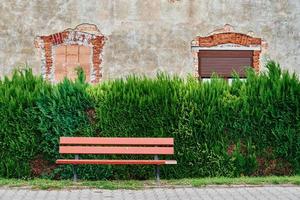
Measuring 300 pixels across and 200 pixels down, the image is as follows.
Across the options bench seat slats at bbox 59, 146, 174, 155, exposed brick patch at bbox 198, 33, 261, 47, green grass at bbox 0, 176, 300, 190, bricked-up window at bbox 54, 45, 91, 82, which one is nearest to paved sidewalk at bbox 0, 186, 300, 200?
green grass at bbox 0, 176, 300, 190

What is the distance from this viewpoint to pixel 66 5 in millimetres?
17391

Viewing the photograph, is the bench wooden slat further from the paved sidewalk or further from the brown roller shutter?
the brown roller shutter

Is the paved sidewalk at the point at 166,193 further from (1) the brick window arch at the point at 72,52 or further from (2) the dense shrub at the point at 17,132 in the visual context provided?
(1) the brick window arch at the point at 72,52

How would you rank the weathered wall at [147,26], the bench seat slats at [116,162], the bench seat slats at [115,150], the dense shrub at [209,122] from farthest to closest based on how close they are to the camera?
the weathered wall at [147,26], the dense shrub at [209,122], the bench seat slats at [115,150], the bench seat slats at [116,162]

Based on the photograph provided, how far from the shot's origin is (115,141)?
1127 centimetres

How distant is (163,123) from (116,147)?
3.31ft

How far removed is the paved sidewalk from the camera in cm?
973

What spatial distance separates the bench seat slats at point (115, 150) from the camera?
11.2 metres

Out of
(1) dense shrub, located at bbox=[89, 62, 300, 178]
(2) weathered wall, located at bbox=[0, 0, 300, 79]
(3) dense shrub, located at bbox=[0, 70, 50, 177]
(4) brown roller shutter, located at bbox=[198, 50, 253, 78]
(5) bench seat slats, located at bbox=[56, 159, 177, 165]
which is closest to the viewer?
(5) bench seat slats, located at bbox=[56, 159, 177, 165]

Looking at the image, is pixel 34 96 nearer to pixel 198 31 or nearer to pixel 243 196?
pixel 243 196

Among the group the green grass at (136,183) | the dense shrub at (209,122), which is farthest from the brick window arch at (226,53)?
the green grass at (136,183)

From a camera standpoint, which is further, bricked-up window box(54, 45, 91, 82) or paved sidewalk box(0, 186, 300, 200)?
bricked-up window box(54, 45, 91, 82)

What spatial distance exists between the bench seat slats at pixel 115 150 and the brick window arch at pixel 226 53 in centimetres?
681

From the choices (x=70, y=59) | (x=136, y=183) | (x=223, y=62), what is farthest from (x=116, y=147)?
(x=223, y=62)
